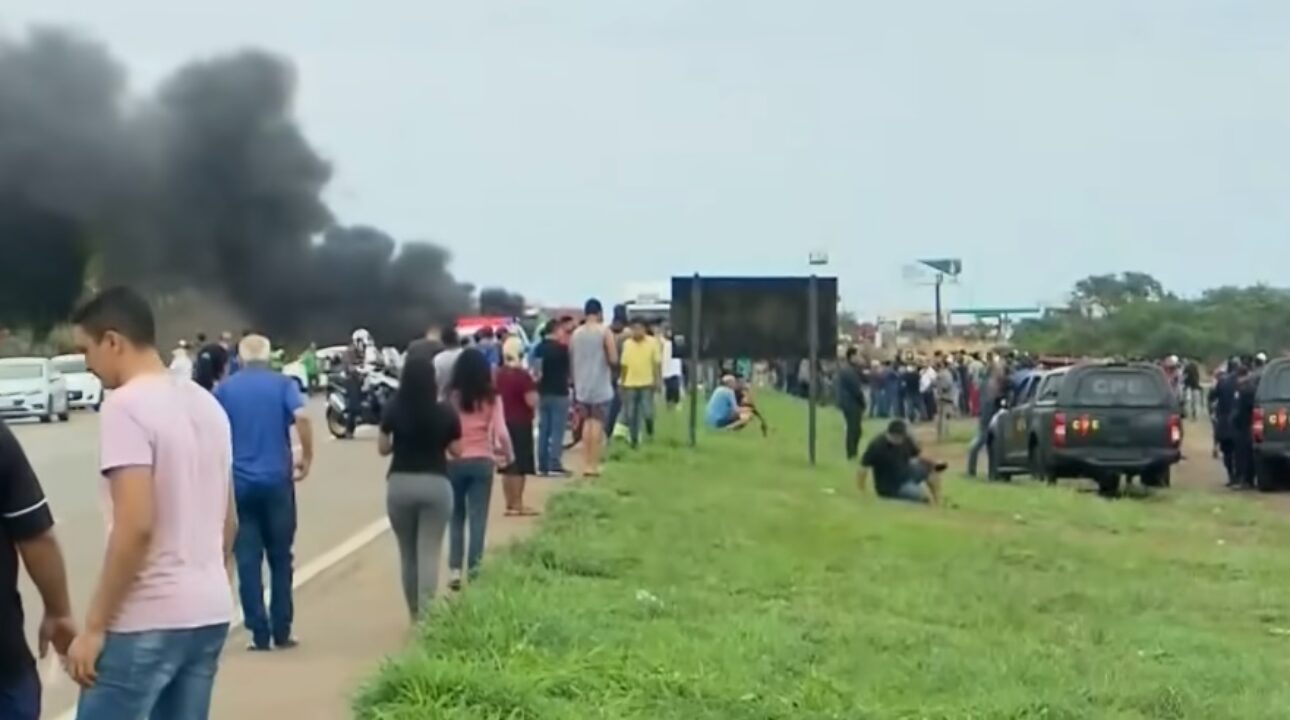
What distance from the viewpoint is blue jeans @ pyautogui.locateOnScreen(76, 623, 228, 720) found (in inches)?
236

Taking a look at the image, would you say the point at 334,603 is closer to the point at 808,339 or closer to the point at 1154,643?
the point at 1154,643

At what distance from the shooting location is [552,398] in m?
21.5

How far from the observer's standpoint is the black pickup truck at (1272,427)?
90.8 feet

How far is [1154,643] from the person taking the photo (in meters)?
11.6

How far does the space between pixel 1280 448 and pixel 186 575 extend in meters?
23.5

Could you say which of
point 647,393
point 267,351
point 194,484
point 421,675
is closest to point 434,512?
point 267,351

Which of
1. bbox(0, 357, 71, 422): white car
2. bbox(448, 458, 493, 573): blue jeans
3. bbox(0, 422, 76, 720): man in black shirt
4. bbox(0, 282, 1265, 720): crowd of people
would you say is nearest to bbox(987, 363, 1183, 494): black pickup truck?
bbox(0, 282, 1265, 720): crowd of people

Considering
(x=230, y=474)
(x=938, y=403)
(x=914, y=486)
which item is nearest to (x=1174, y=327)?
(x=938, y=403)

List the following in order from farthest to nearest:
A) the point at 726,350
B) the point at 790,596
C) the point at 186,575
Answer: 1. the point at 726,350
2. the point at 790,596
3. the point at 186,575

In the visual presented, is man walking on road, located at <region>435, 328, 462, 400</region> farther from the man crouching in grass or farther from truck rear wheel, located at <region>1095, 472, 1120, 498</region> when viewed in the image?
truck rear wheel, located at <region>1095, 472, 1120, 498</region>

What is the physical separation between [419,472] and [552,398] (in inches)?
391

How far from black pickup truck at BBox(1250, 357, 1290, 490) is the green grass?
654cm

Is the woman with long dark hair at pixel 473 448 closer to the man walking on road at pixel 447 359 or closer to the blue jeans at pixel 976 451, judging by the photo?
the man walking on road at pixel 447 359

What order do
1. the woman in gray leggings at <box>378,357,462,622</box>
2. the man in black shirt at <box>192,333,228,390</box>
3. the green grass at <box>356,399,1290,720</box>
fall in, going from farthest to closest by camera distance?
the man in black shirt at <box>192,333,228,390</box> → the woman in gray leggings at <box>378,357,462,622</box> → the green grass at <box>356,399,1290,720</box>
